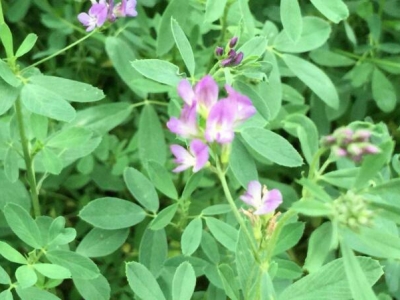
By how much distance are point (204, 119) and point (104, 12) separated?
466mm

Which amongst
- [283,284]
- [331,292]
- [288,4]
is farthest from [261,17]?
[331,292]

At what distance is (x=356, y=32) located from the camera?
7.02ft

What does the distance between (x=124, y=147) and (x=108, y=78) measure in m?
0.31

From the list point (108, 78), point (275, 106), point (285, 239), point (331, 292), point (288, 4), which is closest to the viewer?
point (331, 292)

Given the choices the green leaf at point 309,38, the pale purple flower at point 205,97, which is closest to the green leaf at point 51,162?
the pale purple flower at point 205,97

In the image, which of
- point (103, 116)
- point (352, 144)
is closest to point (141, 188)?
point (103, 116)

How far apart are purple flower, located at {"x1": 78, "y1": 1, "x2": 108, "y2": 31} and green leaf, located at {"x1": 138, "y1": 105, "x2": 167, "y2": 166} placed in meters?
0.38

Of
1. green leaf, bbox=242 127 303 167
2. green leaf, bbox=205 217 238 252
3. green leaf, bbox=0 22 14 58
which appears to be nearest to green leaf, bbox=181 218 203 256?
green leaf, bbox=205 217 238 252

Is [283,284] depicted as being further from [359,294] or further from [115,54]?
[115,54]

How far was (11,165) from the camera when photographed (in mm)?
1340

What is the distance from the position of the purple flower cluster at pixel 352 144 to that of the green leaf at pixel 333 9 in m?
0.52

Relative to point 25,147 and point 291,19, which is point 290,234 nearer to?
point 291,19

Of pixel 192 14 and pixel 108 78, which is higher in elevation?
pixel 192 14

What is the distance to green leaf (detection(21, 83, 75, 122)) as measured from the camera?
1.22 meters
